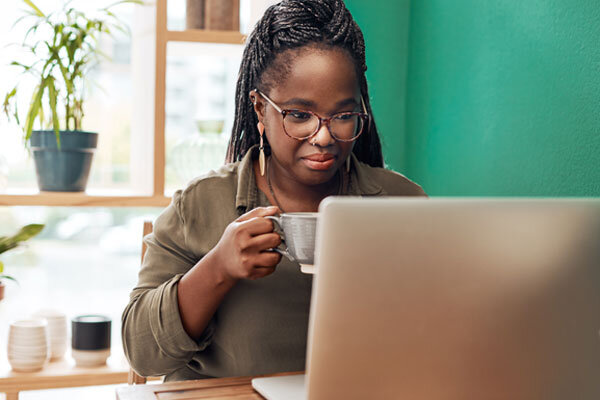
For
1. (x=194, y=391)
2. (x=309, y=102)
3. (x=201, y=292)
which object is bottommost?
(x=194, y=391)

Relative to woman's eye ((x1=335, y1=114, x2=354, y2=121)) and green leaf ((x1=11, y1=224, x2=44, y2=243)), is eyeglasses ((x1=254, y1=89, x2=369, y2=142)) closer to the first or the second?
woman's eye ((x1=335, y1=114, x2=354, y2=121))

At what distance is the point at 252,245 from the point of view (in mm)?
891

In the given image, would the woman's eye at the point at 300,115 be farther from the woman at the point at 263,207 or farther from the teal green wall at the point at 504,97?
the teal green wall at the point at 504,97

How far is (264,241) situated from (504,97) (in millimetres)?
779

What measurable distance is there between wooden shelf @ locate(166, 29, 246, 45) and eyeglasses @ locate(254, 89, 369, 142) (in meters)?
0.86

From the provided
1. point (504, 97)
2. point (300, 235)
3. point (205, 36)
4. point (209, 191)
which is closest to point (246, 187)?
point (209, 191)

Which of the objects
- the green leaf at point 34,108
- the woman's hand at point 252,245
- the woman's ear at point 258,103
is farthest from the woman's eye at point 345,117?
the green leaf at point 34,108

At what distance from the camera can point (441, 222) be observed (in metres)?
0.65

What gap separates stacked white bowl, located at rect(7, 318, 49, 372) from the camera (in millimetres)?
1661

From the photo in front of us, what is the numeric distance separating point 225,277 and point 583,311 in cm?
50

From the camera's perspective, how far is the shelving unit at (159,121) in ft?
5.89

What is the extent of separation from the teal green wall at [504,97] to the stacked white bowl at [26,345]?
1129 millimetres

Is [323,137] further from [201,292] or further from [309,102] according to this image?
[201,292]

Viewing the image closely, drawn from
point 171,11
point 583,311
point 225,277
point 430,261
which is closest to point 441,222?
point 430,261
